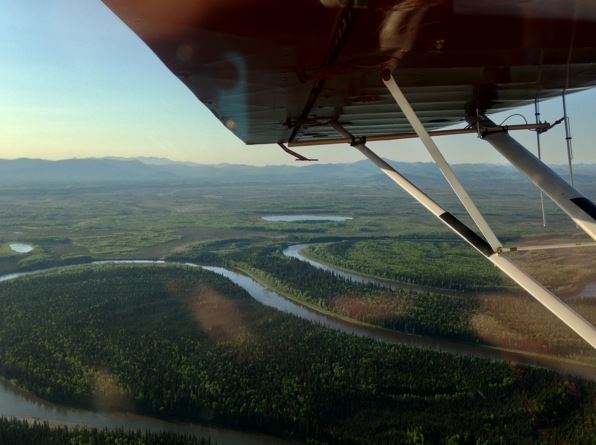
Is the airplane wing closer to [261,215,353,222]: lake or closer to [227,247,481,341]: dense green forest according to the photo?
[227,247,481,341]: dense green forest

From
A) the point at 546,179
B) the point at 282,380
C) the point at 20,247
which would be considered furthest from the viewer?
the point at 20,247

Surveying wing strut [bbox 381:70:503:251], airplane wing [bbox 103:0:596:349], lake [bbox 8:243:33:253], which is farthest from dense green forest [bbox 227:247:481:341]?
lake [bbox 8:243:33:253]

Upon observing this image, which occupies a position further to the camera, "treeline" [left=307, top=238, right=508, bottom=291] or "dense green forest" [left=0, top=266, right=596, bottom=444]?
"treeline" [left=307, top=238, right=508, bottom=291]

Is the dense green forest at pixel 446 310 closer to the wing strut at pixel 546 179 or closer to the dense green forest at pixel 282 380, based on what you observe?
the dense green forest at pixel 282 380

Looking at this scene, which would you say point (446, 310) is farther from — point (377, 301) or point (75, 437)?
point (75, 437)

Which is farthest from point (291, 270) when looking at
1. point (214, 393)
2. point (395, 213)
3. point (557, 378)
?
point (395, 213)

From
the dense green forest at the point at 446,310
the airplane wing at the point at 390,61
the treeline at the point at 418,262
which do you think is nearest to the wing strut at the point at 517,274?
the airplane wing at the point at 390,61

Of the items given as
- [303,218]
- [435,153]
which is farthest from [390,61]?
[303,218]
